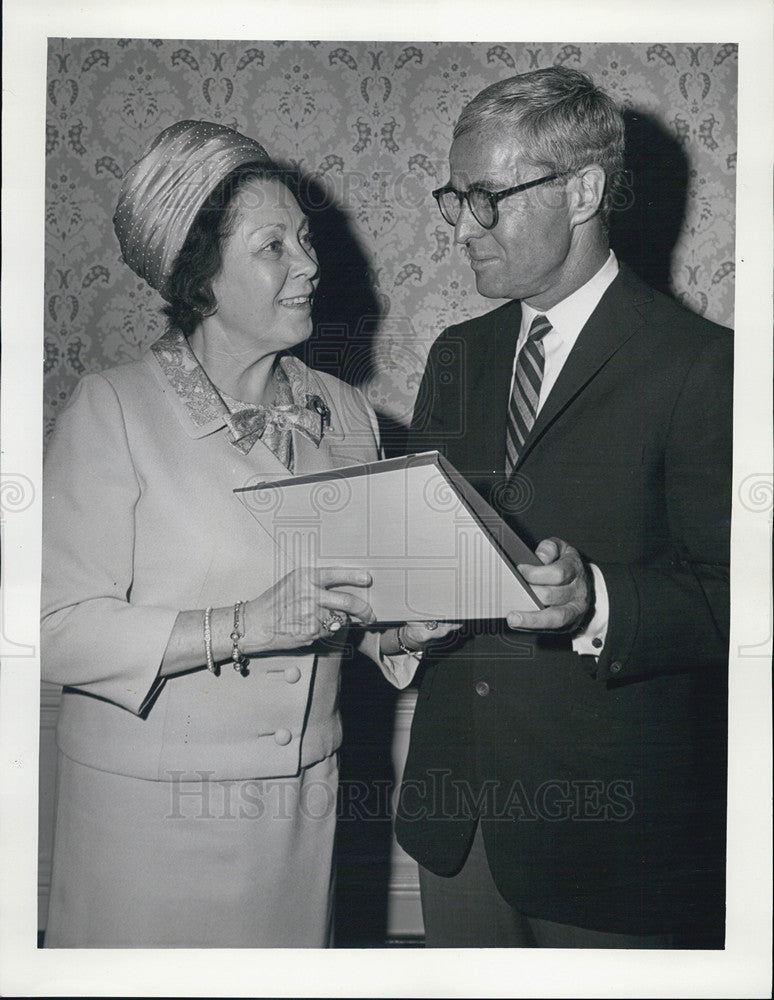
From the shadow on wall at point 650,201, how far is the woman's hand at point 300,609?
0.89 metres

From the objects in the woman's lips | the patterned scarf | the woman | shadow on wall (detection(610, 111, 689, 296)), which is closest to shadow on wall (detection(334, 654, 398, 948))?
the woman

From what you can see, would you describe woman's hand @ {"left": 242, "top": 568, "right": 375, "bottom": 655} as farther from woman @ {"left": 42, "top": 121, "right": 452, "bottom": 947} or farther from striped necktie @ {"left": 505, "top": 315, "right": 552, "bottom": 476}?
striped necktie @ {"left": 505, "top": 315, "right": 552, "bottom": 476}

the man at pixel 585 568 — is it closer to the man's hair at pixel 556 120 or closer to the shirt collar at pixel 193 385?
the man's hair at pixel 556 120

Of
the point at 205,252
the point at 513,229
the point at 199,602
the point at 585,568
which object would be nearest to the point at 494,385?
the point at 513,229

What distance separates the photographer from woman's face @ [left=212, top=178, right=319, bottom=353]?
220 centimetres

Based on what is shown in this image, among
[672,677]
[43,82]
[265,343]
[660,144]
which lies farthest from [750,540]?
[43,82]

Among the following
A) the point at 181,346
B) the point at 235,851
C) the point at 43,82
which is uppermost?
the point at 43,82

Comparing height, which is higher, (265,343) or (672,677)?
(265,343)

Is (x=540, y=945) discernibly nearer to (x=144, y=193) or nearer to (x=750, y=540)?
(x=750, y=540)

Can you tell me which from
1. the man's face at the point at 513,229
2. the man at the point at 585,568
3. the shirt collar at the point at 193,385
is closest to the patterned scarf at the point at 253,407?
the shirt collar at the point at 193,385

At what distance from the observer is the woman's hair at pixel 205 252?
2.17m

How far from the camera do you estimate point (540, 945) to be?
2.27 metres

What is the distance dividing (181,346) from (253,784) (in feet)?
3.08

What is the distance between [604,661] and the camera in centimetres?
214
